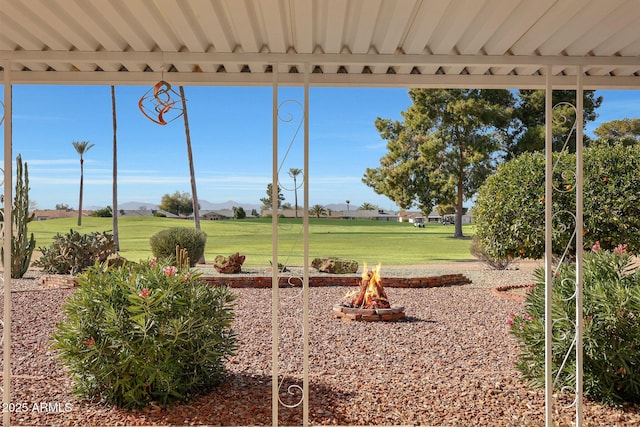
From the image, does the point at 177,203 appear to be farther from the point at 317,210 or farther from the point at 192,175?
the point at 317,210

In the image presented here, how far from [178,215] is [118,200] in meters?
1.42

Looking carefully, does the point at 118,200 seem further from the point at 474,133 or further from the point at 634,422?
the point at 634,422

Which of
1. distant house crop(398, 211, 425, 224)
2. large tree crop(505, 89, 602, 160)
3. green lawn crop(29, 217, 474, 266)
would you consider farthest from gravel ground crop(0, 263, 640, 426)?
large tree crop(505, 89, 602, 160)

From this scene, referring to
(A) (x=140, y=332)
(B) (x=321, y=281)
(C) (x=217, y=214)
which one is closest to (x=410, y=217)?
(C) (x=217, y=214)

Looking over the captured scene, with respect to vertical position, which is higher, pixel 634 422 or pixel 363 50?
pixel 363 50

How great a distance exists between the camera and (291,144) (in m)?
2.47

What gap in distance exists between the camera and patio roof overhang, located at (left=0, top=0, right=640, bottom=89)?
181 centimetres

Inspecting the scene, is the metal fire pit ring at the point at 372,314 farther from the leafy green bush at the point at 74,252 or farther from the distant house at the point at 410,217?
the distant house at the point at 410,217

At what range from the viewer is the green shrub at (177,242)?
9.40m

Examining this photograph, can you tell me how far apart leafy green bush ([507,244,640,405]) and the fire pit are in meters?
2.45

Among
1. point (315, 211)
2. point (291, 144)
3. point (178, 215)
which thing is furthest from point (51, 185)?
point (291, 144)

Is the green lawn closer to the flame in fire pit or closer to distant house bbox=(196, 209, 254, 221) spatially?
distant house bbox=(196, 209, 254, 221)

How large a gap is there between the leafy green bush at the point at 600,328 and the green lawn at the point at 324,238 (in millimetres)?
8915

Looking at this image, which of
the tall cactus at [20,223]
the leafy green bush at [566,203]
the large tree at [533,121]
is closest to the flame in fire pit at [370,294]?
the leafy green bush at [566,203]
